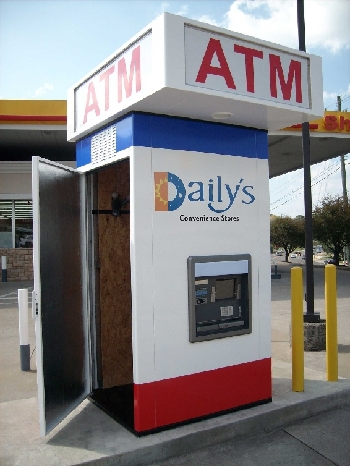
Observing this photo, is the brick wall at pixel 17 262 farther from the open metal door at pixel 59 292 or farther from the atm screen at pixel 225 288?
the atm screen at pixel 225 288

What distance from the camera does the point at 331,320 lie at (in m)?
4.68

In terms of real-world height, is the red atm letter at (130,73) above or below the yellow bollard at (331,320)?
above

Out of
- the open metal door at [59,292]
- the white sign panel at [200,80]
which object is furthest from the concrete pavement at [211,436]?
the white sign panel at [200,80]

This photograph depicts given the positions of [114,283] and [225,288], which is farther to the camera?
[114,283]

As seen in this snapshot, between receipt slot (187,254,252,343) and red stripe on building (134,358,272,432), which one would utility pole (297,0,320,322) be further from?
receipt slot (187,254,252,343)

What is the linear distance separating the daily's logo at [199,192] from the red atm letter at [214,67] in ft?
2.83

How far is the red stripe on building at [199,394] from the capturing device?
3615 mm

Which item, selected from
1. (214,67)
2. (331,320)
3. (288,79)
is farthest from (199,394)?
(288,79)

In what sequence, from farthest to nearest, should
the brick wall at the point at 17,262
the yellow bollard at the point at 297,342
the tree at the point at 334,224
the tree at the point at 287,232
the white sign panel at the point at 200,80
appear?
1. the tree at the point at 287,232
2. the tree at the point at 334,224
3. the brick wall at the point at 17,262
4. the yellow bollard at the point at 297,342
5. the white sign panel at the point at 200,80

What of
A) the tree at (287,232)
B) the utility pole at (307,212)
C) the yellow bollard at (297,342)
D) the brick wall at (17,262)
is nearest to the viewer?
the yellow bollard at (297,342)

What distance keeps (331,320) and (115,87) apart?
126 inches

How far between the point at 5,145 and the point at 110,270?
50.9 ft

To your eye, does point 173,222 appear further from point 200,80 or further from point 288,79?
point 288,79

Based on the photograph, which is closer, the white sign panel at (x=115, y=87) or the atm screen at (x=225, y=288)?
the white sign panel at (x=115, y=87)
